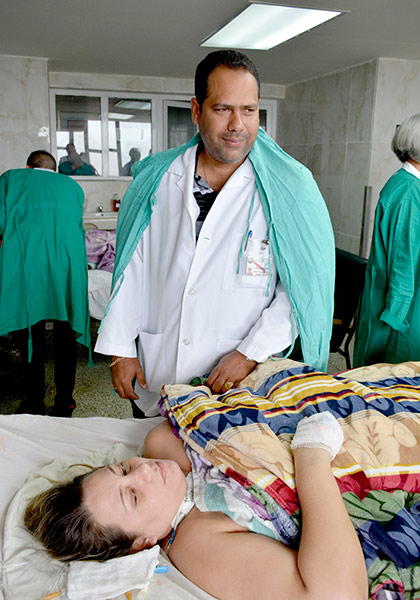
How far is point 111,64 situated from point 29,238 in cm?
267

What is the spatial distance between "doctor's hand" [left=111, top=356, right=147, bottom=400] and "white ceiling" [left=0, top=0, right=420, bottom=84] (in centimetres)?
213

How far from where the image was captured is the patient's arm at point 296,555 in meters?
0.94

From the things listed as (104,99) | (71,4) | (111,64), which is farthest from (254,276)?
(104,99)

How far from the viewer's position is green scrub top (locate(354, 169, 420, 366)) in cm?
224

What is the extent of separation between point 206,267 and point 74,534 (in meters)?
0.78

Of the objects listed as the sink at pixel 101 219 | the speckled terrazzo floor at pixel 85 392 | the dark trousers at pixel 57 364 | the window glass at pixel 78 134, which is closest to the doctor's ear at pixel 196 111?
the dark trousers at pixel 57 364

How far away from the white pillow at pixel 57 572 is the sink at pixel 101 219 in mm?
4220

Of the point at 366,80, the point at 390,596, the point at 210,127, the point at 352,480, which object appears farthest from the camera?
the point at 366,80

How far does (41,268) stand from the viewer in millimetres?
2879

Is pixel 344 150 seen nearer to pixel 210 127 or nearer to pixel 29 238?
pixel 29 238

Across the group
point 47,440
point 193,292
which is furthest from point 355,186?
point 47,440

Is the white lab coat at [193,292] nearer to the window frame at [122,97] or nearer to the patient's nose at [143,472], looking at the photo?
the patient's nose at [143,472]

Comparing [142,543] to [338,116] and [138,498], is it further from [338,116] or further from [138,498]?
[338,116]

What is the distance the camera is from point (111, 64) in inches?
188
